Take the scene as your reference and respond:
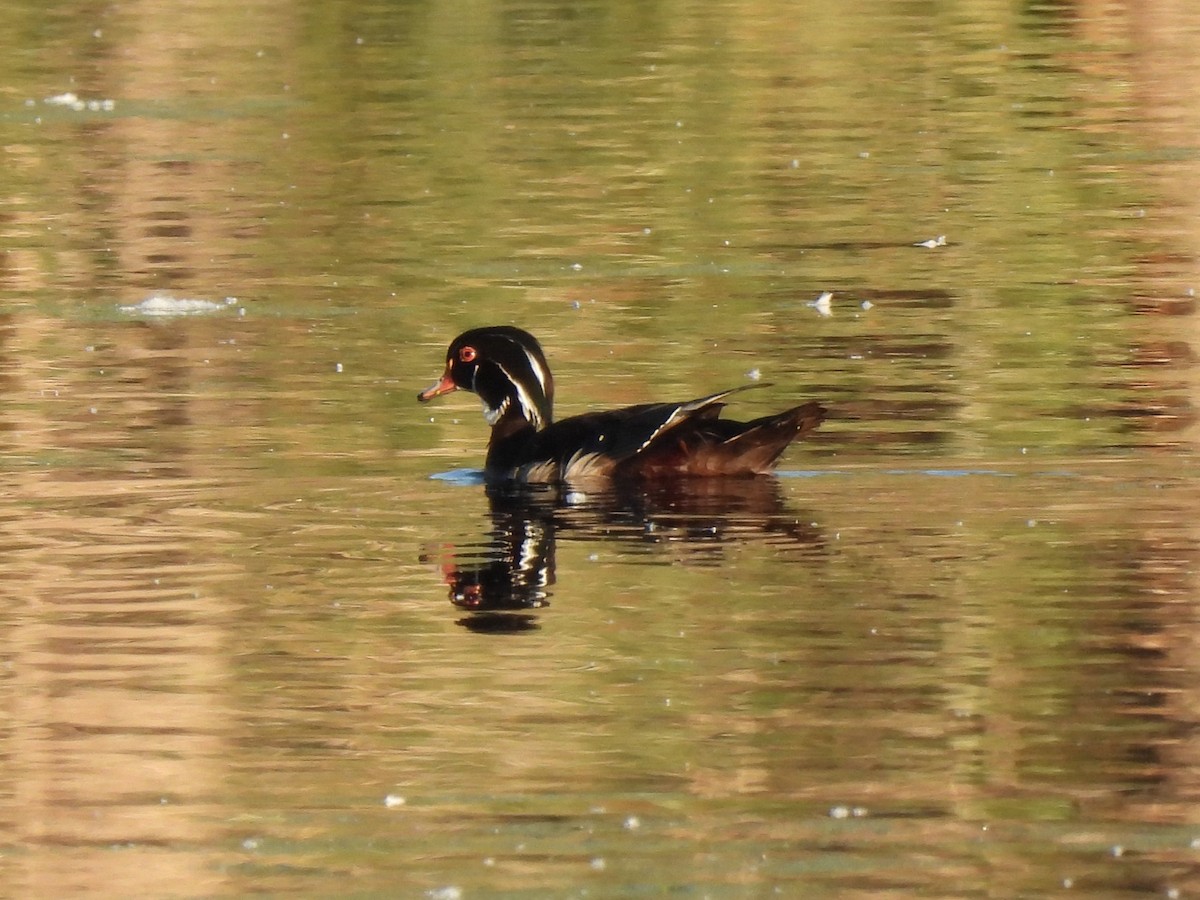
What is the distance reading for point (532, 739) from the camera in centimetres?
741

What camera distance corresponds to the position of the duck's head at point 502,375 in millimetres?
12039

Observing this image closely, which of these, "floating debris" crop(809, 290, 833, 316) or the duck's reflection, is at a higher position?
the duck's reflection

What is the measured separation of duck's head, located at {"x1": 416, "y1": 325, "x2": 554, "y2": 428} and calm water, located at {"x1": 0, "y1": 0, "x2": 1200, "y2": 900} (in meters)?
0.31

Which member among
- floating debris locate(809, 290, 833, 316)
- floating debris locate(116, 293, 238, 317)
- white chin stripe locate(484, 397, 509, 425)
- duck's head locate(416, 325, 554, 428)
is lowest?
floating debris locate(809, 290, 833, 316)

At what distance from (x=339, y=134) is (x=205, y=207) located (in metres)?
3.63

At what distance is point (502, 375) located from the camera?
12.1 meters

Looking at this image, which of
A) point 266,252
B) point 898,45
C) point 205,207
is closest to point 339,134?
point 205,207

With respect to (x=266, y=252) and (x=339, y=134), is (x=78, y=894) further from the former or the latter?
(x=339, y=134)

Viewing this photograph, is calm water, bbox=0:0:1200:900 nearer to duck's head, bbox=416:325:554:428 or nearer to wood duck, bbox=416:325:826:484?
wood duck, bbox=416:325:826:484

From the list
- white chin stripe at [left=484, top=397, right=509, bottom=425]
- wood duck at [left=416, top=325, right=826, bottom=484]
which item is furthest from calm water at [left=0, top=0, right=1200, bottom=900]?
white chin stripe at [left=484, top=397, right=509, bottom=425]

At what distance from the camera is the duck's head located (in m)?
12.0

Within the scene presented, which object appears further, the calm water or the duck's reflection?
the duck's reflection

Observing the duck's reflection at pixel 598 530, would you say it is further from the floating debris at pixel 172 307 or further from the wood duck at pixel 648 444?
the floating debris at pixel 172 307

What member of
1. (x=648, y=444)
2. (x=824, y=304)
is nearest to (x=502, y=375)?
(x=648, y=444)
